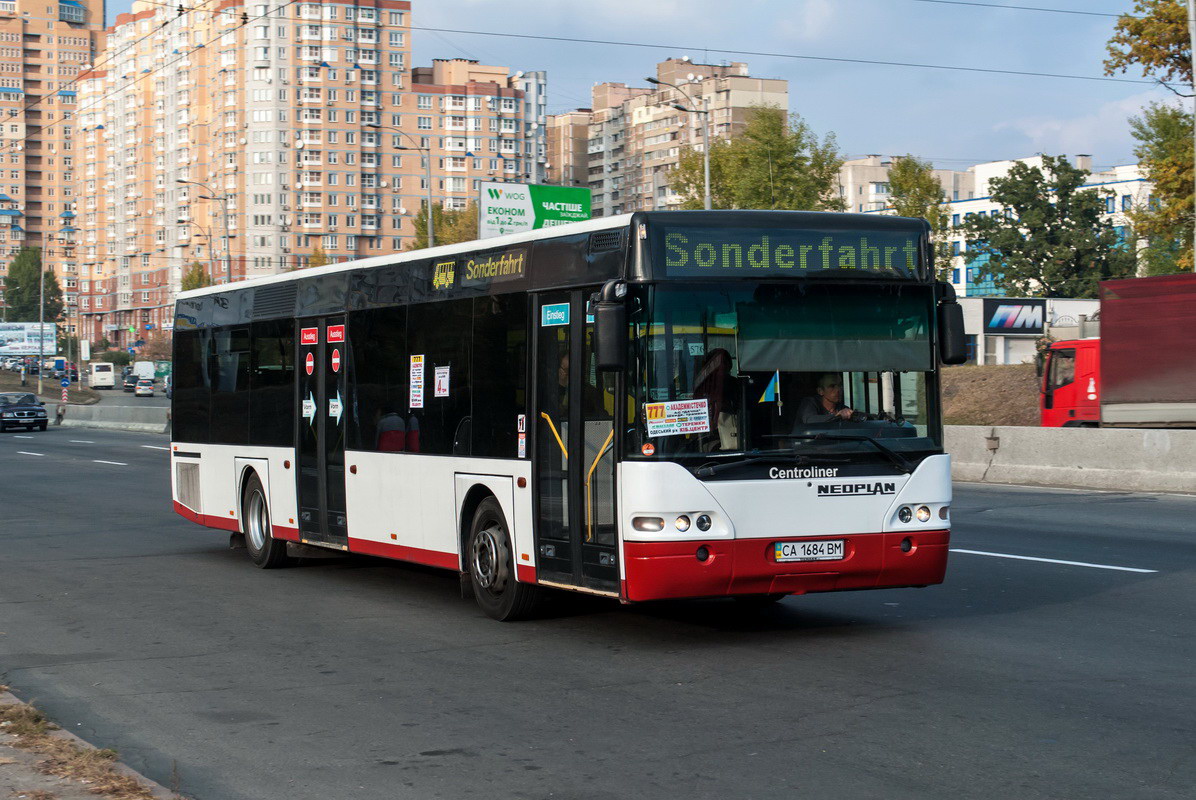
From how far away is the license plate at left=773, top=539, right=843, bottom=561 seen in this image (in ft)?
29.3

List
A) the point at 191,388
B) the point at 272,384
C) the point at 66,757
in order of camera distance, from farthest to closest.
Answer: the point at 191,388
the point at 272,384
the point at 66,757

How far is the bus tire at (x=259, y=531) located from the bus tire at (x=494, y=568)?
4.01 m

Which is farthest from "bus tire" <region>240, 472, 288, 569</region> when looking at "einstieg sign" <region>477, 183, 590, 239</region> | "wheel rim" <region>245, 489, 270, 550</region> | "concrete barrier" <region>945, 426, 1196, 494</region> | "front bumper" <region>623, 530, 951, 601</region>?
"einstieg sign" <region>477, 183, 590, 239</region>

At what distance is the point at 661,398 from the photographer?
8.76m

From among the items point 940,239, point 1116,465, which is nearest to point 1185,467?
point 1116,465

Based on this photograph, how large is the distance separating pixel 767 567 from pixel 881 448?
40.4 inches

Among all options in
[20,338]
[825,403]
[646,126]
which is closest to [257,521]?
[825,403]

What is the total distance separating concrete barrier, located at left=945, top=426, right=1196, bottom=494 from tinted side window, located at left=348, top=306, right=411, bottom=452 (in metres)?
13.5

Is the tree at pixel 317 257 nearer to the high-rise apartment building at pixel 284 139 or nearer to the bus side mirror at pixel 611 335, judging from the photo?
the high-rise apartment building at pixel 284 139

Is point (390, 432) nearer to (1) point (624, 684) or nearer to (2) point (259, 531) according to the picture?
(2) point (259, 531)

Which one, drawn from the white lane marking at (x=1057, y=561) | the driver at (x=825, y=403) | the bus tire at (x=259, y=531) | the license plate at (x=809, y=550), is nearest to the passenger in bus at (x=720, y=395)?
the driver at (x=825, y=403)

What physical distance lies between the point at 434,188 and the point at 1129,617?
165091 mm

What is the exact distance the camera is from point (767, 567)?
8.91 m

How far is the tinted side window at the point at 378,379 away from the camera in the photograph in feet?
38.9
